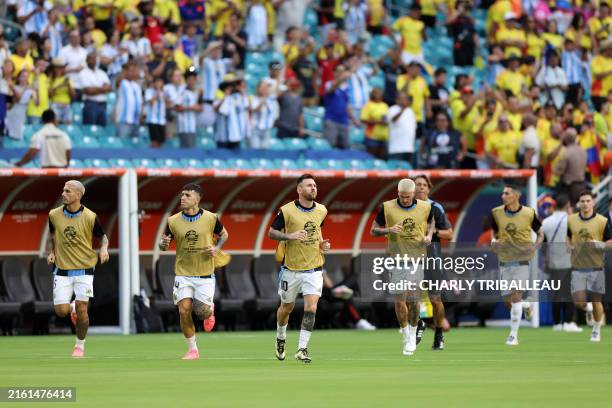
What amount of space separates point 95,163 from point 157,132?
1.74 m

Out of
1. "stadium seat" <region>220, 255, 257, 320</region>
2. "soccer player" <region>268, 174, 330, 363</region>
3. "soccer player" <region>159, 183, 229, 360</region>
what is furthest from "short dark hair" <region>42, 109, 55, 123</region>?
"soccer player" <region>268, 174, 330, 363</region>

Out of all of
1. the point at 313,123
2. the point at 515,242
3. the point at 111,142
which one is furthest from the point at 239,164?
the point at 515,242

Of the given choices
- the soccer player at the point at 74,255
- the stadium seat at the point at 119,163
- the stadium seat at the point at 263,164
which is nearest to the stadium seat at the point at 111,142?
the stadium seat at the point at 119,163

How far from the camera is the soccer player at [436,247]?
21.3 meters

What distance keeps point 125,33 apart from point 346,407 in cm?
2077

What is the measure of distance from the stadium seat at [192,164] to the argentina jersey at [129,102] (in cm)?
124

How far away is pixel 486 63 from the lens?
3816 centimetres

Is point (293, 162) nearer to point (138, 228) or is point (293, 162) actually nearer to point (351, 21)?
point (138, 228)

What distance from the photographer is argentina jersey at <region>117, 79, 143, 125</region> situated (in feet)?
98.3

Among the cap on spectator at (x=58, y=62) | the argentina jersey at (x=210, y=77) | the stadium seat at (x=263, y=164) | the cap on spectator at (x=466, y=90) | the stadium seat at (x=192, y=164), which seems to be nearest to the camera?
the cap on spectator at (x=58, y=62)

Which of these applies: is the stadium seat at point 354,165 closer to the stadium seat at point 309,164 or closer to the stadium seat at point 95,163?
the stadium seat at point 309,164

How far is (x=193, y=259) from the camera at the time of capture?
19594mm

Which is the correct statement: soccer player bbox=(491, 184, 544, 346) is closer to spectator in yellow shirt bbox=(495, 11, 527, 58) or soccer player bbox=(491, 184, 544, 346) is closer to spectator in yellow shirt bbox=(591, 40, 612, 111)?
spectator in yellow shirt bbox=(495, 11, 527, 58)

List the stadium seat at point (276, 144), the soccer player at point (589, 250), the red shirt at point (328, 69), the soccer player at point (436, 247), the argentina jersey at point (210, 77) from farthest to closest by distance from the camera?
the red shirt at point (328, 69) < the stadium seat at point (276, 144) < the argentina jersey at point (210, 77) < the soccer player at point (589, 250) < the soccer player at point (436, 247)
